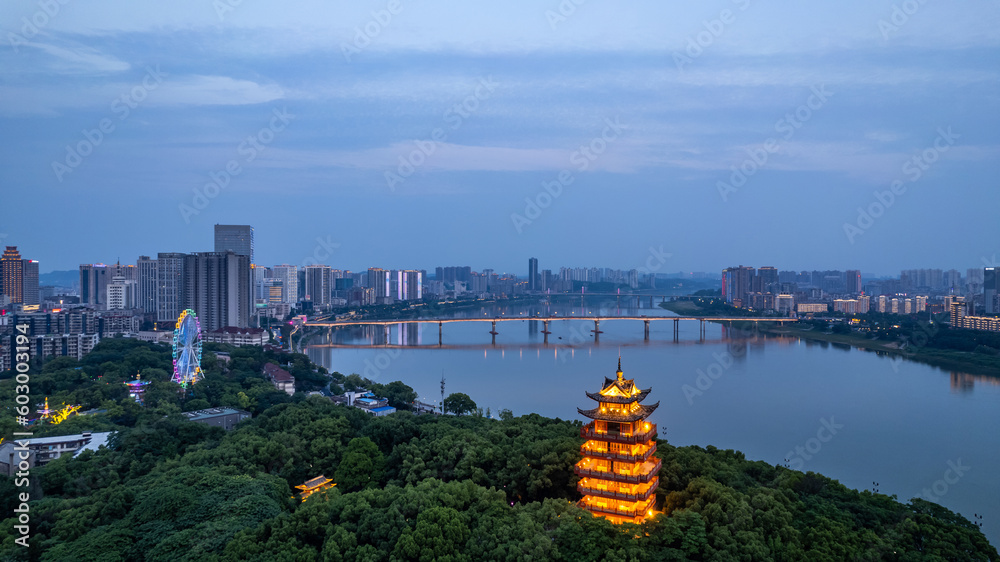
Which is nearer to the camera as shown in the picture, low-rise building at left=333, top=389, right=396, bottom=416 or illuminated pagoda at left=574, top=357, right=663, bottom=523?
illuminated pagoda at left=574, top=357, right=663, bottom=523

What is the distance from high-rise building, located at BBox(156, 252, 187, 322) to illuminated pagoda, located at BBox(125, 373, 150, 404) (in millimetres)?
12442

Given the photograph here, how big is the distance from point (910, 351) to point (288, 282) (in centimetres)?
3162

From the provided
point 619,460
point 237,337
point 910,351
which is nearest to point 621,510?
point 619,460

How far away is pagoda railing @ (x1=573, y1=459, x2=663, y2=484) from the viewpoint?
4848 mm

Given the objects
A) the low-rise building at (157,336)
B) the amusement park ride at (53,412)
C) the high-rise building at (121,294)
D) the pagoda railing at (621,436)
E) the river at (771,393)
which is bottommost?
the river at (771,393)

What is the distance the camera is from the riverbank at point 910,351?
1490cm

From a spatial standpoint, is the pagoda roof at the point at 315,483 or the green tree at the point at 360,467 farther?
the green tree at the point at 360,467

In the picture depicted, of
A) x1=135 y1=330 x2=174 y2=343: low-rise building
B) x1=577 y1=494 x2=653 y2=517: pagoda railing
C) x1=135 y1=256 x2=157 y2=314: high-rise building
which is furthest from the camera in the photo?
x1=135 y1=256 x2=157 y2=314: high-rise building

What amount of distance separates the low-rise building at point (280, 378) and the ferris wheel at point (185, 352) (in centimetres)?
143

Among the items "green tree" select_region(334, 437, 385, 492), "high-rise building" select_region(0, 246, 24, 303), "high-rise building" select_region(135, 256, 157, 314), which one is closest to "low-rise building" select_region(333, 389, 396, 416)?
"green tree" select_region(334, 437, 385, 492)

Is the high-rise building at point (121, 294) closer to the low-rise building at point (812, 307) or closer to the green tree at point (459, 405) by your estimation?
the green tree at point (459, 405)

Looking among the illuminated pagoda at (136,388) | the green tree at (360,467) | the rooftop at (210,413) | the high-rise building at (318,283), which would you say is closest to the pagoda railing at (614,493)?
the green tree at (360,467)

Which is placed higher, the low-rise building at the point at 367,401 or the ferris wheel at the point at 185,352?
the ferris wheel at the point at 185,352

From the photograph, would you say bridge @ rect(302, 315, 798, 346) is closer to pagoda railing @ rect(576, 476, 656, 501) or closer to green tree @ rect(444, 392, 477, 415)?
green tree @ rect(444, 392, 477, 415)
